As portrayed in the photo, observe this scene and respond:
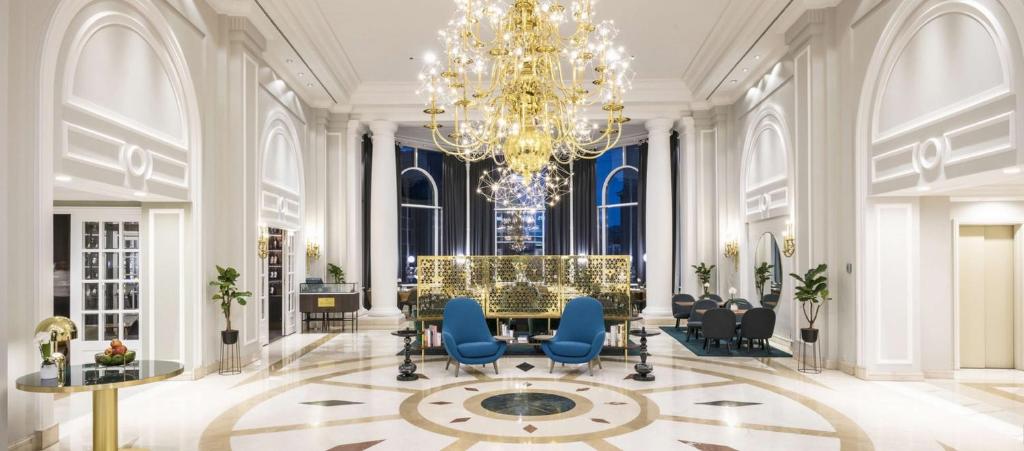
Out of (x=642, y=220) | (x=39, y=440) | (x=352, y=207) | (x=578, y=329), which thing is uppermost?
(x=352, y=207)

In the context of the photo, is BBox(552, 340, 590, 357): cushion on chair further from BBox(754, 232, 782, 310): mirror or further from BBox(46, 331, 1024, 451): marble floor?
BBox(754, 232, 782, 310): mirror

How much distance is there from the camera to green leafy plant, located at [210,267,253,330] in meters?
7.59

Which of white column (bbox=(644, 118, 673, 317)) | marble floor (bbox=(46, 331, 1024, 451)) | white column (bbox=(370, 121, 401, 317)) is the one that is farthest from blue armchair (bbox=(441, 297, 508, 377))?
white column (bbox=(644, 118, 673, 317))

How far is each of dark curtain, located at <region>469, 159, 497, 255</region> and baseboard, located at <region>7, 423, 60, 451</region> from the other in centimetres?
1335

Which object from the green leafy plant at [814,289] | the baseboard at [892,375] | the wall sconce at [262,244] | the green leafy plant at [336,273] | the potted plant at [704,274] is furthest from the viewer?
the potted plant at [704,274]

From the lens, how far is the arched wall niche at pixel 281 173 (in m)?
10.2

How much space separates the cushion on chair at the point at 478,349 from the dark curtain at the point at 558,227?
10.3m

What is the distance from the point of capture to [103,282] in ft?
24.5

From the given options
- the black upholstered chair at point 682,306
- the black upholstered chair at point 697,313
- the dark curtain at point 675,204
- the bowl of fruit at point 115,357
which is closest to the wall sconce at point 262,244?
the bowl of fruit at point 115,357

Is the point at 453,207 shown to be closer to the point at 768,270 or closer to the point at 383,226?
the point at 383,226

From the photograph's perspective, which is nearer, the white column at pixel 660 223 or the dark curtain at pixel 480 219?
the white column at pixel 660 223

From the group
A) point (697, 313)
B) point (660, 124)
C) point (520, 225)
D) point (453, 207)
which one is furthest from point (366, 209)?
point (697, 313)

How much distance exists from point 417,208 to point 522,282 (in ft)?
29.7

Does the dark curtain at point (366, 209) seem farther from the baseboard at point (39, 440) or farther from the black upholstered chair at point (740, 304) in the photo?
the baseboard at point (39, 440)
